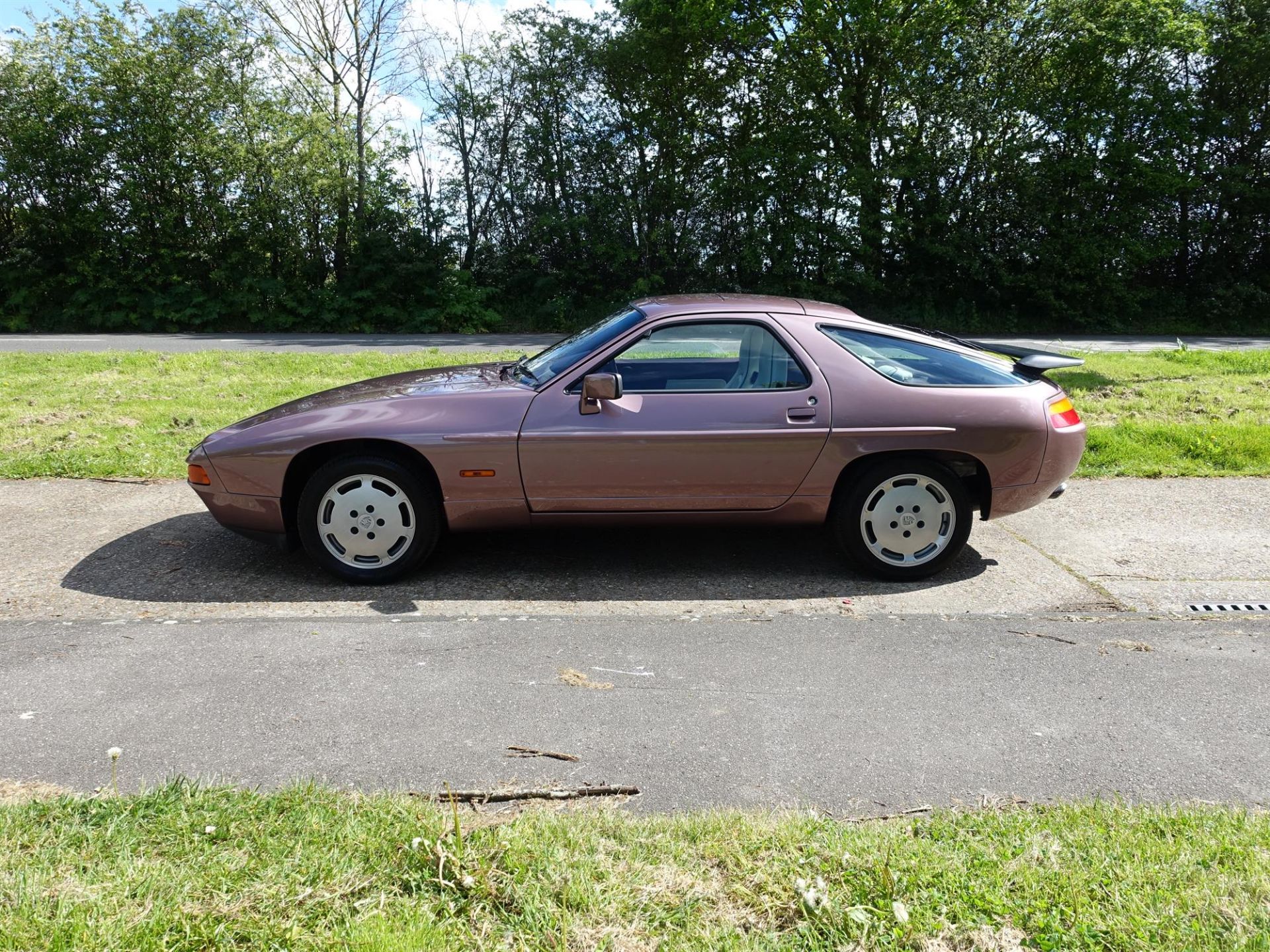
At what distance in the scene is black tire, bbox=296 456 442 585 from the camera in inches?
182

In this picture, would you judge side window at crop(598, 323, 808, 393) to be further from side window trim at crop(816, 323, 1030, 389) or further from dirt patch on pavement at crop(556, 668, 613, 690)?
dirt patch on pavement at crop(556, 668, 613, 690)

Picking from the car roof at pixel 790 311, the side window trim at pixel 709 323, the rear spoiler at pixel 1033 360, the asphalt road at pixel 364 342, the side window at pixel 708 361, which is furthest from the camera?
the asphalt road at pixel 364 342

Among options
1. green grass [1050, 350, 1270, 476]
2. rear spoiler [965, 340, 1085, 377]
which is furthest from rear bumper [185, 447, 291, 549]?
green grass [1050, 350, 1270, 476]

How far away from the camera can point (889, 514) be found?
15.7ft

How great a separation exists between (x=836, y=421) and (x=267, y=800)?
3.14 m

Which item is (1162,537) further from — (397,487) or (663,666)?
(397,487)

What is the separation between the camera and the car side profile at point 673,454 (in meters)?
4.62

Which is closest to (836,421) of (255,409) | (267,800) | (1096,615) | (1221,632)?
(1096,615)

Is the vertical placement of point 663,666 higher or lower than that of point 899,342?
lower

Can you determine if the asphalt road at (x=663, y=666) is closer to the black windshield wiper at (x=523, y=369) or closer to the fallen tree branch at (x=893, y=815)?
the fallen tree branch at (x=893, y=815)

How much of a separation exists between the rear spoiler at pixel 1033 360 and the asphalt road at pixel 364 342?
9515mm

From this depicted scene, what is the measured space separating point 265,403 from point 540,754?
23.3 feet

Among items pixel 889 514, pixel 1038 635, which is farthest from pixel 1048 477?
pixel 1038 635

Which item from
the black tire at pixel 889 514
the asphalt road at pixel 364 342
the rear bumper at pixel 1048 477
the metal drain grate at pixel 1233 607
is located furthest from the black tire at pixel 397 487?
the asphalt road at pixel 364 342
